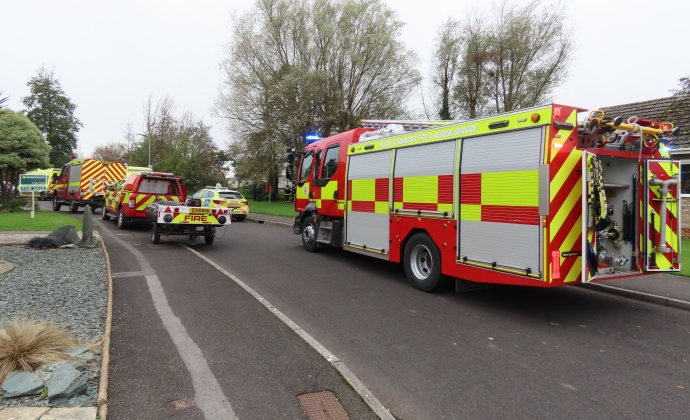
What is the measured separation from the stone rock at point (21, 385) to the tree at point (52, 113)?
171ft

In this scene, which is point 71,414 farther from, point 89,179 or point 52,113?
point 52,113

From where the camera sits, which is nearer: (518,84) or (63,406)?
(63,406)

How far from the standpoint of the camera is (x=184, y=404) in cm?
332

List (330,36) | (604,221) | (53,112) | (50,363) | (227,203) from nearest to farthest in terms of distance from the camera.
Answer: (50,363)
(604,221)
(227,203)
(330,36)
(53,112)

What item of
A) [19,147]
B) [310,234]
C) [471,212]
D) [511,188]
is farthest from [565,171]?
[19,147]

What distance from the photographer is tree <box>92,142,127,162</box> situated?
58.0 m

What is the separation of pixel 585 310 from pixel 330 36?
77.6 ft

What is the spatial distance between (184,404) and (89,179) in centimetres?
1972

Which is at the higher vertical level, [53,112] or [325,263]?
[53,112]

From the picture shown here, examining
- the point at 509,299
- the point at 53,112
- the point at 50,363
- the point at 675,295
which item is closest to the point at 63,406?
the point at 50,363

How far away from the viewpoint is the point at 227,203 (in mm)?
20438

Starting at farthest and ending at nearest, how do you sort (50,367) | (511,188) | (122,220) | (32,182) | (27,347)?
(122,220), (32,182), (511,188), (27,347), (50,367)

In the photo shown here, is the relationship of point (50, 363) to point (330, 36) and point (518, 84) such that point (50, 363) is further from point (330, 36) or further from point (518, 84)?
point (518, 84)

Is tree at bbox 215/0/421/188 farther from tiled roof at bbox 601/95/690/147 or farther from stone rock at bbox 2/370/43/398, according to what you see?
stone rock at bbox 2/370/43/398
